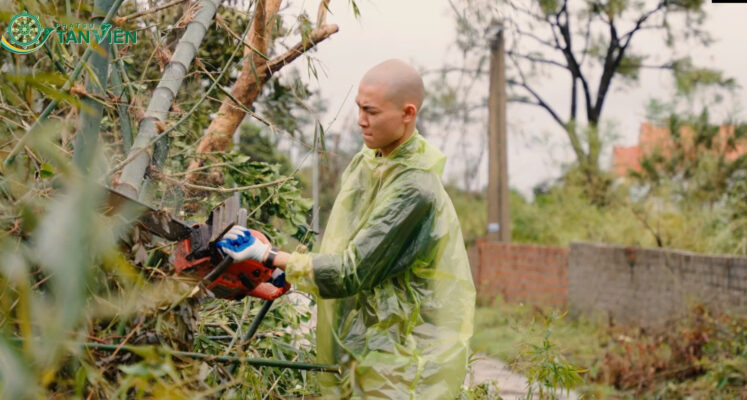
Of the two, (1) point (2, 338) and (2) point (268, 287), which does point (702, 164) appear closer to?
(2) point (268, 287)

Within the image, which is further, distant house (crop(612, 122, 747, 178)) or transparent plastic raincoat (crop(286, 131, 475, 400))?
distant house (crop(612, 122, 747, 178))

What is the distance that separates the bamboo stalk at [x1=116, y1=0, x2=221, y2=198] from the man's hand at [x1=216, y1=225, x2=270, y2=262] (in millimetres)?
448

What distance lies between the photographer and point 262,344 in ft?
10.2

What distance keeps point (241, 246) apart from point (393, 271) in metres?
0.47

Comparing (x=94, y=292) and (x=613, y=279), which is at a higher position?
(x=94, y=292)

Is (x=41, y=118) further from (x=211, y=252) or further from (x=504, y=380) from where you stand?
(x=504, y=380)

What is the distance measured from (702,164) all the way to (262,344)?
475 inches

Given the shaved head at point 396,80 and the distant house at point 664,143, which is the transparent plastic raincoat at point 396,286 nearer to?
the shaved head at point 396,80

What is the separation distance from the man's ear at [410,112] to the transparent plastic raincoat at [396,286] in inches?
3.4

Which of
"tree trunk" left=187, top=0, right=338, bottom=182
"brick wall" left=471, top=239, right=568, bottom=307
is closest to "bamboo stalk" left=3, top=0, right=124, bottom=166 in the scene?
"tree trunk" left=187, top=0, right=338, bottom=182

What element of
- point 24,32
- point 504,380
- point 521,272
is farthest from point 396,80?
point 521,272

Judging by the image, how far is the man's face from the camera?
2.41m

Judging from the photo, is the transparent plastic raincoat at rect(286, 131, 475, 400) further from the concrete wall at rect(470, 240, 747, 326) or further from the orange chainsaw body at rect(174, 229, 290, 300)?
the concrete wall at rect(470, 240, 747, 326)

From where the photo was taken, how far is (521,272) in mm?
13695
